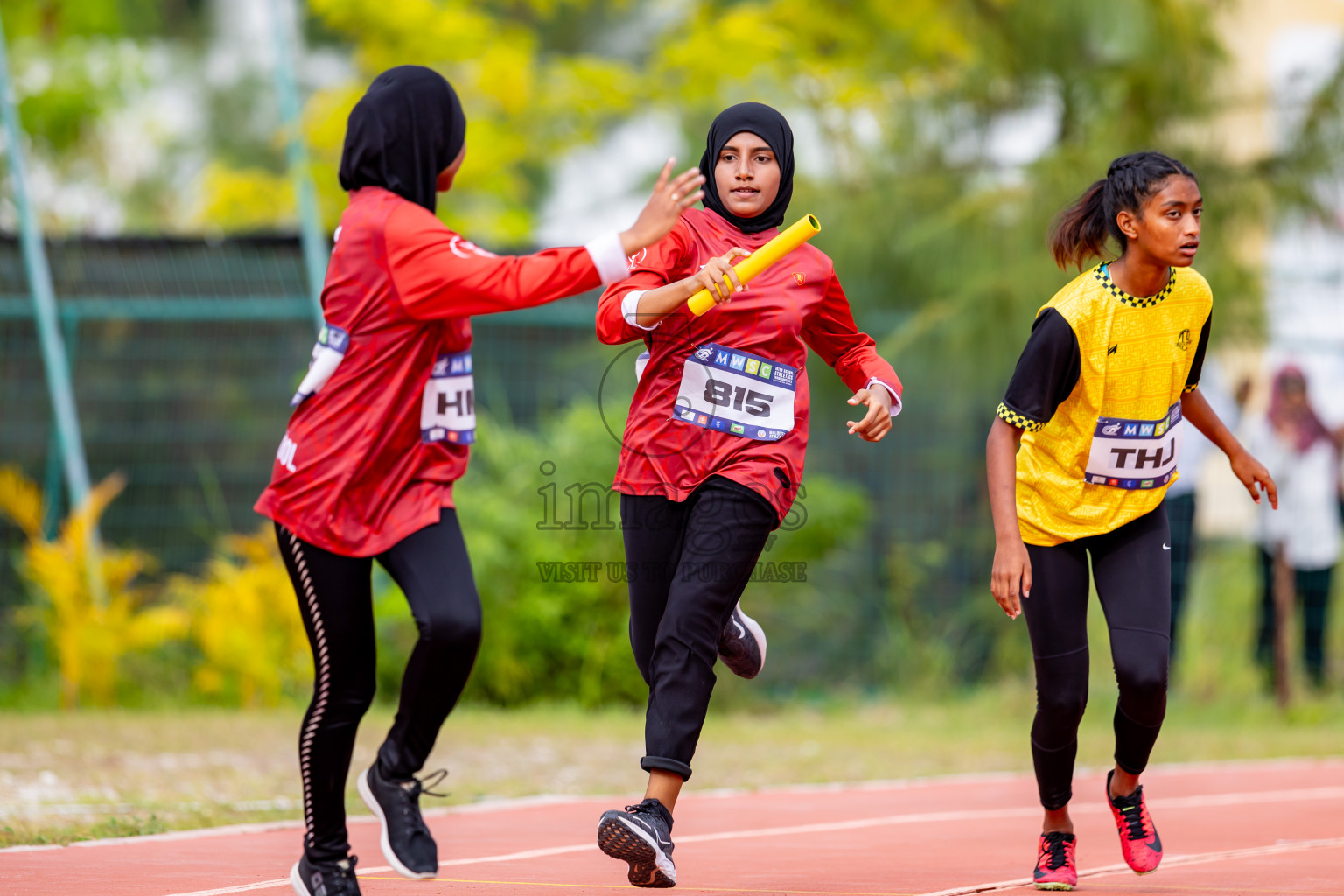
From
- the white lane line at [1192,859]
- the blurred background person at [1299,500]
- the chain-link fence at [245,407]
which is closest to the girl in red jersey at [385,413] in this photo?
the white lane line at [1192,859]

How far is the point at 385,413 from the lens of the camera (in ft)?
12.9

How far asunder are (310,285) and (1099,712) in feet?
20.8

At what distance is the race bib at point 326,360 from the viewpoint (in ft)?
12.8

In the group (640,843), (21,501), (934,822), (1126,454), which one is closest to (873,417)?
(1126,454)

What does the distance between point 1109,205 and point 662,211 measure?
1.69m

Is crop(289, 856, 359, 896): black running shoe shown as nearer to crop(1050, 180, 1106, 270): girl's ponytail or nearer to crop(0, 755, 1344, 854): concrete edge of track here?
crop(0, 755, 1344, 854): concrete edge of track

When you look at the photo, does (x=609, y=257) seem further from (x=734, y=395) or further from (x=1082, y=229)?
(x=1082, y=229)

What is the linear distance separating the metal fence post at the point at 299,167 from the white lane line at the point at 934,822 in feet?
18.0

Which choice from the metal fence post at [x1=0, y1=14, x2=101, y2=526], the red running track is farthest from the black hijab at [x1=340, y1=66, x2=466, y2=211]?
the metal fence post at [x1=0, y1=14, x2=101, y2=526]

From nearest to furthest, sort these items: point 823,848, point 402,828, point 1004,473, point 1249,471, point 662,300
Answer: point 662,300 → point 402,828 → point 1004,473 → point 1249,471 → point 823,848

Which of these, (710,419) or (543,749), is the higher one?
(710,419)

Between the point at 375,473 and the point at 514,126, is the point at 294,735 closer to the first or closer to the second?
the point at 375,473

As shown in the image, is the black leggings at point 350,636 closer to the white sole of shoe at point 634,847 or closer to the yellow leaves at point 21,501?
the white sole of shoe at point 634,847

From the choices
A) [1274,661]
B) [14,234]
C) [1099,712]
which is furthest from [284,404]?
[1274,661]
